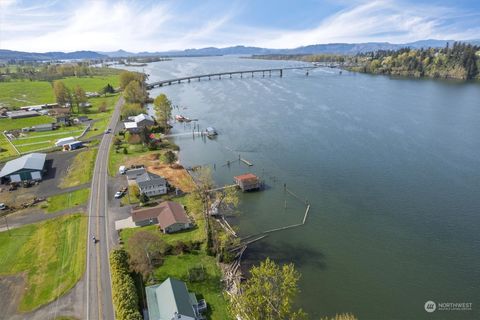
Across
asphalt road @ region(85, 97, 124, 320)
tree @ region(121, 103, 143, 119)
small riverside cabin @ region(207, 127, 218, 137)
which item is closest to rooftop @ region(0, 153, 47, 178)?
asphalt road @ region(85, 97, 124, 320)

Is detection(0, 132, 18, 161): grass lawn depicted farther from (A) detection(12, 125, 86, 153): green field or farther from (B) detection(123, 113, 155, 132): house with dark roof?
(B) detection(123, 113, 155, 132): house with dark roof

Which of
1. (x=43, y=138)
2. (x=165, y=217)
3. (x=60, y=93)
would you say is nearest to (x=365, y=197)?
(x=165, y=217)

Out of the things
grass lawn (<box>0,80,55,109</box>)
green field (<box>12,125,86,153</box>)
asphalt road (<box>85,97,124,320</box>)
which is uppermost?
grass lawn (<box>0,80,55,109</box>)

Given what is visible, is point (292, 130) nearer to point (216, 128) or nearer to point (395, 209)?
point (216, 128)

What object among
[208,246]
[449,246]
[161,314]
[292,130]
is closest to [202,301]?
[161,314]

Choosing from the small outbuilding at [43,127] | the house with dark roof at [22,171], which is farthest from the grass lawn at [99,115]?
the house with dark roof at [22,171]

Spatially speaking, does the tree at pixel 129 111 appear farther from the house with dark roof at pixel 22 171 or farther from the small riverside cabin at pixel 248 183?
the small riverside cabin at pixel 248 183

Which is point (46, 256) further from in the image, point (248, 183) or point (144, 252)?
point (248, 183)
